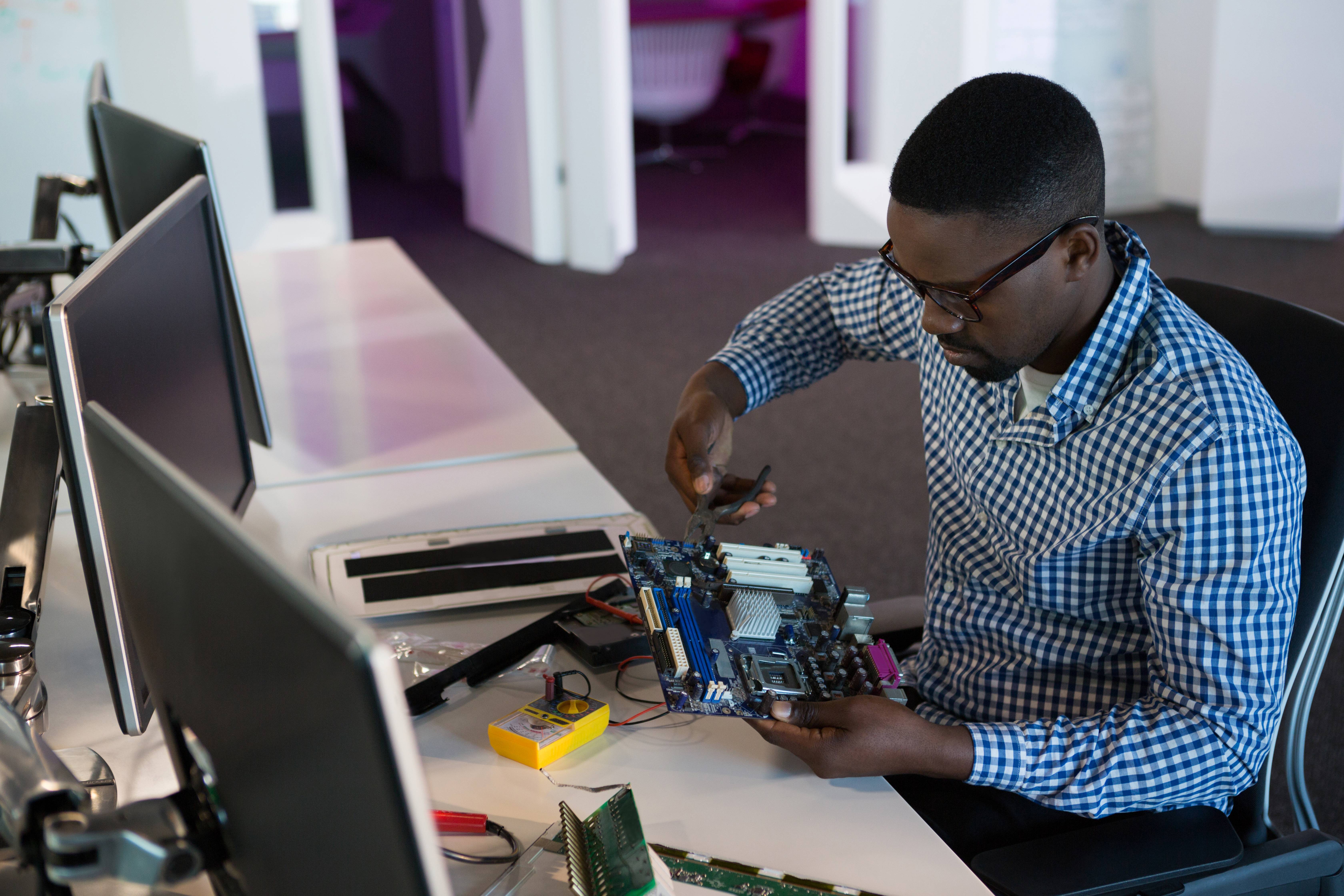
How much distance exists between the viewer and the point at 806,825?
96 cm

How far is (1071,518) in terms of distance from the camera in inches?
44.8

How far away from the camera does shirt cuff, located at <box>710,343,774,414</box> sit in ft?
5.14

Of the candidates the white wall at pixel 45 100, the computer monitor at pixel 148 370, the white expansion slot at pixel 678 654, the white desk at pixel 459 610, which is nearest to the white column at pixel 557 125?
the white wall at pixel 45 100

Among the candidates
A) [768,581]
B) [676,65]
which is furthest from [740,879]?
[676,65]

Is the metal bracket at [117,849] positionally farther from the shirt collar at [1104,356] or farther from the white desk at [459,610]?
the shirt collar at [1104,356]

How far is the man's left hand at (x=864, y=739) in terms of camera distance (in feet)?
3.20

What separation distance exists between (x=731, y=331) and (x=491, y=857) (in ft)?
12.3

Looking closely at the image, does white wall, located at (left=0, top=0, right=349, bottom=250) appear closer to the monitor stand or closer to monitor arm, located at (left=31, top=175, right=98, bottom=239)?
monitor arm, located at (left=31, top=175, right=98, bottom=239)

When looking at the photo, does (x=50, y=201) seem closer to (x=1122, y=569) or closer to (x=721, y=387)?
(x=721, y=387)

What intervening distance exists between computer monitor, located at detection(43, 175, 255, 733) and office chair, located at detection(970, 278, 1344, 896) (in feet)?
2.42

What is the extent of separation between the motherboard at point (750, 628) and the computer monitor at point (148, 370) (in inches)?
17.2

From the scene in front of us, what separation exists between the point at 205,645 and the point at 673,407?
3202mm

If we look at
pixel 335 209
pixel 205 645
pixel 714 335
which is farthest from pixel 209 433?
pixel 335 209

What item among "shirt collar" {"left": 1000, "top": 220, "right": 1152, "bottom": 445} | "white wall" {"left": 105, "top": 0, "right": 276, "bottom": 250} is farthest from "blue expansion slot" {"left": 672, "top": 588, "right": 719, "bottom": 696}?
"white wall" {"left": 105, "top": 0, "right": 276, "bottom": 250}
